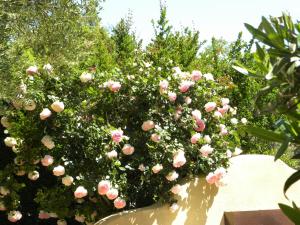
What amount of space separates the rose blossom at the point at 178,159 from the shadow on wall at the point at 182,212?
1.63ft

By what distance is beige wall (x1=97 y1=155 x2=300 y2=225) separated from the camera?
18.1ft

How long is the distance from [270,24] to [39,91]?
4062 millimetres

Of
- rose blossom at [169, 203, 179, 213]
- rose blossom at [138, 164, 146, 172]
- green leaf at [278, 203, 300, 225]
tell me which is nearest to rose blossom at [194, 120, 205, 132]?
rose blossom at [138, 164, 146, 172]

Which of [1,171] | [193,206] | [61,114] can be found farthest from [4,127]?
[193,206]

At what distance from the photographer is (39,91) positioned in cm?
550

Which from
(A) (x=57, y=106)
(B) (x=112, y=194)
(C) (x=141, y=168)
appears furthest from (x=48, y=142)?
(C) (x=141, y=168)

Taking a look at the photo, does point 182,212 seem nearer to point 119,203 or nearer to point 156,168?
point 156,168

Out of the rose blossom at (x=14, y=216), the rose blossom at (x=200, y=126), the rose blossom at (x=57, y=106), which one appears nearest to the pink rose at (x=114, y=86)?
the rose blossom at (x=57, y=106)

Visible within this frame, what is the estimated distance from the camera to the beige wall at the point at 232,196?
5504 mm

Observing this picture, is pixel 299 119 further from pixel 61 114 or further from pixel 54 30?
pixel 54 30

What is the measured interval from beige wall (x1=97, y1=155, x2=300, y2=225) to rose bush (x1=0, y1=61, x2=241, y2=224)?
0.20 metres

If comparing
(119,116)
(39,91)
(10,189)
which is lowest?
(10,189)

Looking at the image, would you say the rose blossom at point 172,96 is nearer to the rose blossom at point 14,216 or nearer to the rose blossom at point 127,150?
the rose blossom at point 127,150

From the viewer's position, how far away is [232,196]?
20.1 ft
